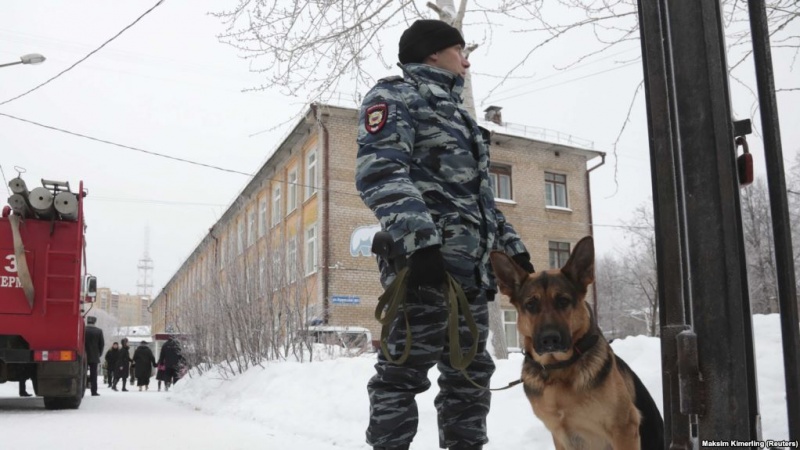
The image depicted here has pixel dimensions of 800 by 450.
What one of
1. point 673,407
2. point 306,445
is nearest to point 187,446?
point 306,445

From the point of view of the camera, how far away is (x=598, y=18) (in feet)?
25.5

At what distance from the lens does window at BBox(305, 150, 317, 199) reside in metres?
25.9

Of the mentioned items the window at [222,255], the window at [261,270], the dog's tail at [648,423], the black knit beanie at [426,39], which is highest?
the window at [222,255]

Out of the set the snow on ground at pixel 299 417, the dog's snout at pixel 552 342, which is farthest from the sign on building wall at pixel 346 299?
the dog's snout at pixel 552 342

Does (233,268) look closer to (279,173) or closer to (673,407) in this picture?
(673,407)

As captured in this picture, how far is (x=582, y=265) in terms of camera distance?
297cm

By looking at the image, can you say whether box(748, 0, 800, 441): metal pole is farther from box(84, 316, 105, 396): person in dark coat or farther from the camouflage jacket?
box(84, 316, 105, 396): person in dark coat

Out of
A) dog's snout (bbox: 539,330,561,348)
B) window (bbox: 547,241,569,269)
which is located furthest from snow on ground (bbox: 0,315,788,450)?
window (bbox: 547,241,569,269)

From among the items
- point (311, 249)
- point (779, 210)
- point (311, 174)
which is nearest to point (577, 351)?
point (779, 210)

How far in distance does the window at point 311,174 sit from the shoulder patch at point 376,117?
22611 mm

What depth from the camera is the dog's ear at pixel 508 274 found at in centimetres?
304

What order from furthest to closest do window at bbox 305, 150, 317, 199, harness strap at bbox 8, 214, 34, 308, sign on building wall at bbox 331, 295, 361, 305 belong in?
window at bbox 305, 150, 317, 199, sign on building wall at bbox 331, 295, 361, 305, harness strap at bbox 8, 214, 34, 308

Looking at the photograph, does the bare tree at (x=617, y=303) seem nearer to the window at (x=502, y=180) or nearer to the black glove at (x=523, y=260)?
the window at (x=502, y=180)

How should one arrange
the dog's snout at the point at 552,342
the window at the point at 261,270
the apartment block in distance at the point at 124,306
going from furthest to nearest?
the apartment block in distance at the point at 124,306 < the window at the point at 261,270 < the dog's snout at the point at 552,342
